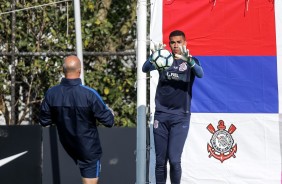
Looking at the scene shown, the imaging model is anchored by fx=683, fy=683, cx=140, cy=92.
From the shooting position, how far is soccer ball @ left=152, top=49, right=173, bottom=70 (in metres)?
7.03

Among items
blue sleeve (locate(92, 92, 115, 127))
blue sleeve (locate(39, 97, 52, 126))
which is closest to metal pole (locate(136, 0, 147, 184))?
blue sleeve (locate(92, 92, 115, 127))

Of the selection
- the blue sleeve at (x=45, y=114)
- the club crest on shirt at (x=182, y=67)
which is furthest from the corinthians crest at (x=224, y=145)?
the blue sleeve at (x=45, y=114)

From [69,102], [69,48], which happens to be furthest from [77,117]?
[69,48]

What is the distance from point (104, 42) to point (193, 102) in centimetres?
273

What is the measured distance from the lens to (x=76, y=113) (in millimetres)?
6723

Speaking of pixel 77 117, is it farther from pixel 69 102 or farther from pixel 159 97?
pixel 159 97

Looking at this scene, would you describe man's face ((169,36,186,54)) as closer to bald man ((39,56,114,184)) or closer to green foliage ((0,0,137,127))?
bald man ((39,56,114,184))

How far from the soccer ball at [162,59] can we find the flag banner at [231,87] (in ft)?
3.22

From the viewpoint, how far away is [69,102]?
22.1 ft

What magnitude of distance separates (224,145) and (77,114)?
7.04 feet

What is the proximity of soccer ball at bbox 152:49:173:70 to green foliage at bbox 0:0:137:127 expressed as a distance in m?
3.05

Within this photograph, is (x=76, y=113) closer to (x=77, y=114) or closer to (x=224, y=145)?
(x=77, y=114)

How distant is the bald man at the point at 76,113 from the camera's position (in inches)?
264

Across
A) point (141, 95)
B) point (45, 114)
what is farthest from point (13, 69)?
point (45, 114)
